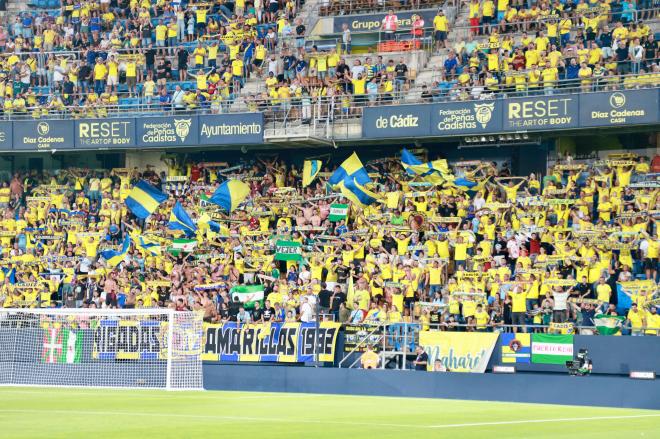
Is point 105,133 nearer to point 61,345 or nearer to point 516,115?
point 61,345

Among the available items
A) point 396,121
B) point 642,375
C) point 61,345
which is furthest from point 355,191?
point 642,375

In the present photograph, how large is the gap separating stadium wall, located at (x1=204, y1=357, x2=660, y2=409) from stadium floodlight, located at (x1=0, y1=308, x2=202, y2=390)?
1.69 m

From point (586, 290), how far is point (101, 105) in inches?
677

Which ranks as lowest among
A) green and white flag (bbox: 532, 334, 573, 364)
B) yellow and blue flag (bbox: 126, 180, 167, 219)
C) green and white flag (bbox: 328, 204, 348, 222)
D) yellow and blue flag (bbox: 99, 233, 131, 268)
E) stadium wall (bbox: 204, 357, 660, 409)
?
stadium wall (bbox: 204, 357, 660, 409)

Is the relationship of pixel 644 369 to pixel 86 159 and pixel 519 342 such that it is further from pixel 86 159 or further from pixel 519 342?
pixel 86 159

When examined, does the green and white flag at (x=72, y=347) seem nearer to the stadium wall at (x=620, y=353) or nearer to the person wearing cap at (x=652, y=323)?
the stadium wall at (x=620, y=353)

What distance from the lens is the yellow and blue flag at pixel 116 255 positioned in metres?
36.3

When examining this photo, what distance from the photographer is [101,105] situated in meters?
38.9

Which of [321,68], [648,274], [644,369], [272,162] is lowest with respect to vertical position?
[644,369]

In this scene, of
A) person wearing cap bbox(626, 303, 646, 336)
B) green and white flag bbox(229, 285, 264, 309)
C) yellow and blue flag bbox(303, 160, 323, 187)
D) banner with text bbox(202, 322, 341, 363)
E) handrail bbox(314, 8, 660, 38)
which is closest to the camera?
person wearing cap bbox(626, 303, 646, 336)

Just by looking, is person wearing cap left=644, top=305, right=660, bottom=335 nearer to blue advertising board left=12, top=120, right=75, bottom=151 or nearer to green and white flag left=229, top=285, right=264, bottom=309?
green and white flag left=229, top=285, right=264, bottom=309

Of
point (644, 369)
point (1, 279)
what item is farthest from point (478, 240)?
point (1, 279)

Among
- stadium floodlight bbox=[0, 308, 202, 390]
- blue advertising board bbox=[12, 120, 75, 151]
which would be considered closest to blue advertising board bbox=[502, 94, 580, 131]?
stadium floodlight bbox=[0, 308, 202, 390]

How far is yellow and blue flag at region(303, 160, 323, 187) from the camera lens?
121 feet
